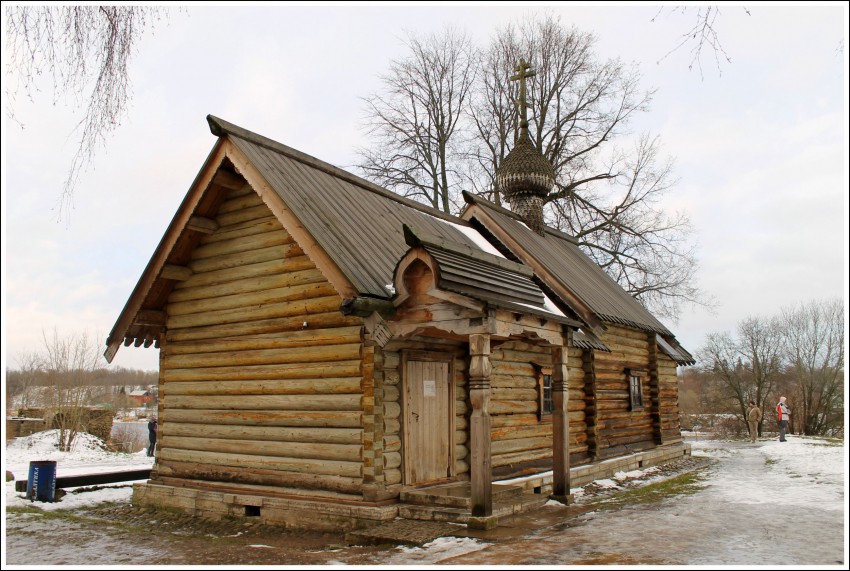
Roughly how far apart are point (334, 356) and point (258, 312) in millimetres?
1769

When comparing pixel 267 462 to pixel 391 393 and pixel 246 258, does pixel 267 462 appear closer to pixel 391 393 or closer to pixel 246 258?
pixel 391 393

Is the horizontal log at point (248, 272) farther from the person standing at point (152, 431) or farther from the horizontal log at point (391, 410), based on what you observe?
the person standing at point (152, 431)

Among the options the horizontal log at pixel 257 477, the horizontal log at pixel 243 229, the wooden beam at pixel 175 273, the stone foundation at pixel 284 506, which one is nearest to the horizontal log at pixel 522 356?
the stone foundation at pixel 284 506

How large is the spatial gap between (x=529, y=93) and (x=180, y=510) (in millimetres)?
22071

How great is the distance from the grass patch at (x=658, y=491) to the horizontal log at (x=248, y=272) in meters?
5.89

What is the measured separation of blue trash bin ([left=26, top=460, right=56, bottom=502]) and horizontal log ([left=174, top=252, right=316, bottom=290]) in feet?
12.3

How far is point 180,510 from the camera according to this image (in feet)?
35.8

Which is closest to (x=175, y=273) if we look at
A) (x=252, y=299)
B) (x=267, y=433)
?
(x=252, y=299)

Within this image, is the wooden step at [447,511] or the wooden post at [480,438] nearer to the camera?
the wooden post at [480,438]

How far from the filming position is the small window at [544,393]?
13.4m

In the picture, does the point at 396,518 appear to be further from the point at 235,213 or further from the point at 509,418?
the point at 235,213

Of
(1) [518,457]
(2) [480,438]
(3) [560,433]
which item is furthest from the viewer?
(1) [518,457]

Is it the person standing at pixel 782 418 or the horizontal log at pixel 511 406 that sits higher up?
the horizontal log at pixel 511 406

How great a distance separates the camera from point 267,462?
1027 centimetres
